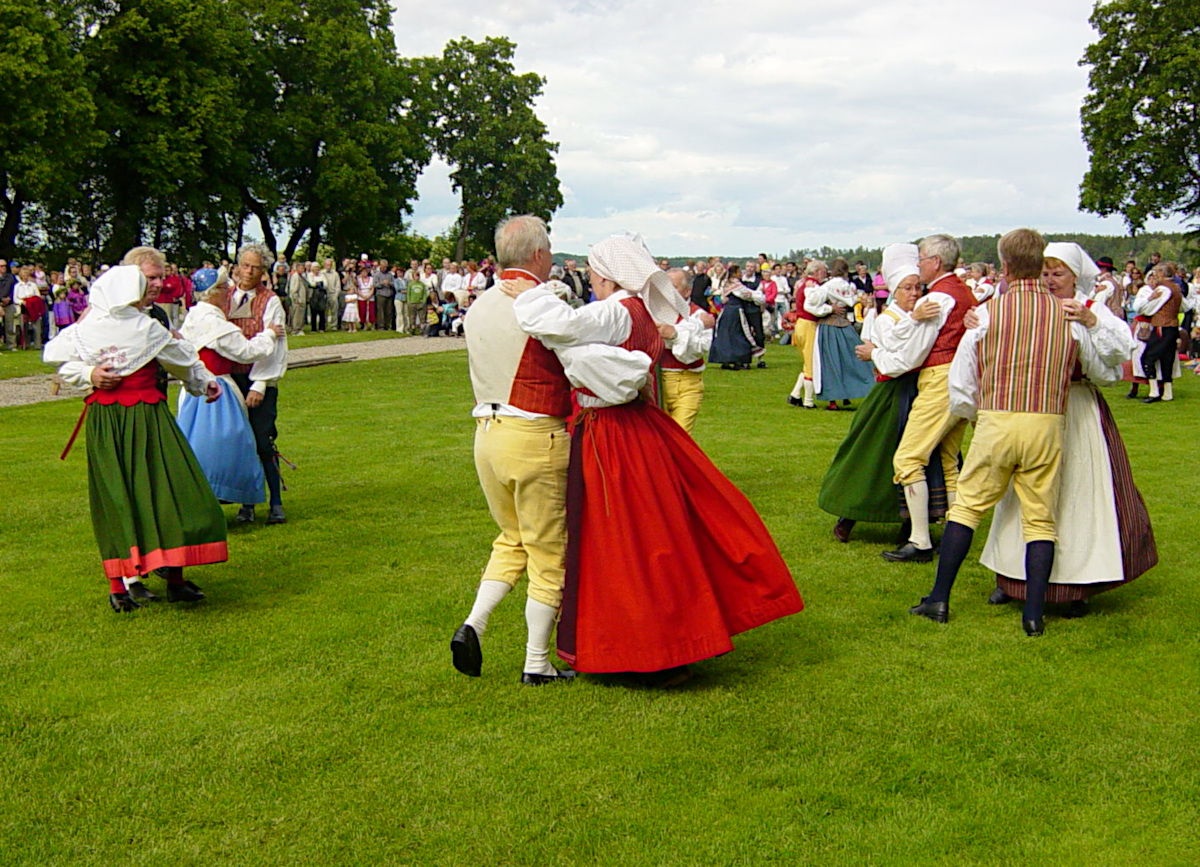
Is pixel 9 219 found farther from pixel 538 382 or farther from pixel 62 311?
pixel 538 382

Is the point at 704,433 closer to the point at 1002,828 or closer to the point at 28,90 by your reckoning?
the point at 1002,828

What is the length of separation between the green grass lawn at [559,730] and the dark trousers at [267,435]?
968 mm

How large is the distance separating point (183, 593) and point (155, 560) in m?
0.39

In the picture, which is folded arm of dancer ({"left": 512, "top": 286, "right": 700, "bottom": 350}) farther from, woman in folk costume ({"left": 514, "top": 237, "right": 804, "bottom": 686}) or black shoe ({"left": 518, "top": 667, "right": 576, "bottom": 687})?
black shoe ({"left": 518, "top": 667, "right": 576, "bottom": 687})

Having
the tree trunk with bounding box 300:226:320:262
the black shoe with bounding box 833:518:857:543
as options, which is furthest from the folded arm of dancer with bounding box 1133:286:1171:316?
the tree trunk with bounding box 300:226:320:262

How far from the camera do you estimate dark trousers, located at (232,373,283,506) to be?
8336mm

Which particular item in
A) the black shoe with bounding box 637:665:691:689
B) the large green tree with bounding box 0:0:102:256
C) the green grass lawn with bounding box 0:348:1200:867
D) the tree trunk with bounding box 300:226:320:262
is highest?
the large green tree with bounding box 0:0:102:256

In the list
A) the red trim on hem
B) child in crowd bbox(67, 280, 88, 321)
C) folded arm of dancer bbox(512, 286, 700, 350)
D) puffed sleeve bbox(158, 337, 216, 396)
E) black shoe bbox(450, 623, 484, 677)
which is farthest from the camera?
child in crowd bbox(67, 280, 88, 321)

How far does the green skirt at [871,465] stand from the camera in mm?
7293

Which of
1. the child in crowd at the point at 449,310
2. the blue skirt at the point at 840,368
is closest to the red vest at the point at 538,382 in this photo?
the blue skirt at the point at 840,368

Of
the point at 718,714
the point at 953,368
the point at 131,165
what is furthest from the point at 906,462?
the point at 131,165

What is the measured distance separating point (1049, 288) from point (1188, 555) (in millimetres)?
2398

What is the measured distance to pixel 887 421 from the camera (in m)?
7.30

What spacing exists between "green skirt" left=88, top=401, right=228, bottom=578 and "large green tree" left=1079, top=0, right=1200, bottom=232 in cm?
4019
